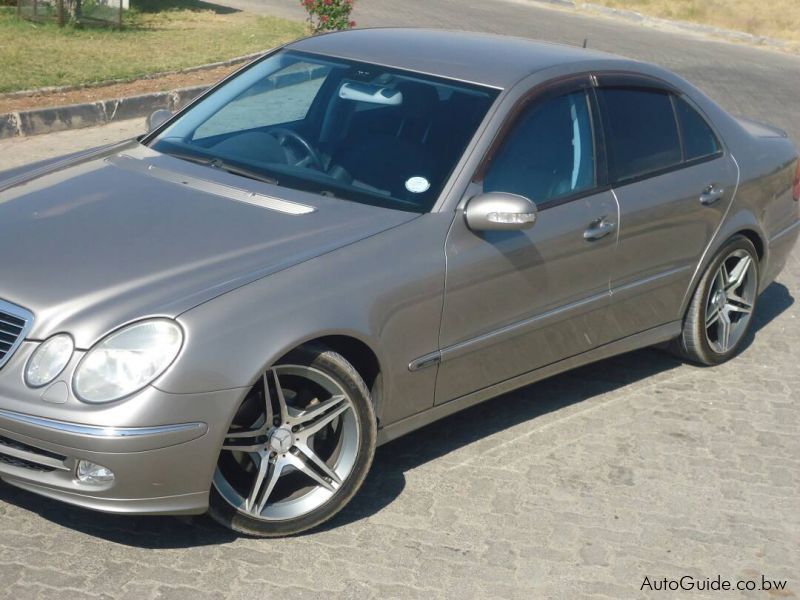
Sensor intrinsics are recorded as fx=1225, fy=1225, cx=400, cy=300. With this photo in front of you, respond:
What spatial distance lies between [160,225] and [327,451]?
1028mm

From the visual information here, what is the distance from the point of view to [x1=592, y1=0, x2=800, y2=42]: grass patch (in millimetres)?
23891

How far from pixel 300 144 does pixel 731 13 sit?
21.6 metres

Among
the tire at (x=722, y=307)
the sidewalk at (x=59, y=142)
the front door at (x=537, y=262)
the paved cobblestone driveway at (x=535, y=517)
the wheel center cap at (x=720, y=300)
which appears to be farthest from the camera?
the sidewalk at (x=59, y=142)

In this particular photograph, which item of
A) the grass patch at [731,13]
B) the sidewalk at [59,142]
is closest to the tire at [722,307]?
the sidewalk at [59,142]

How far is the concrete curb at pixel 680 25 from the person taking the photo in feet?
74.0

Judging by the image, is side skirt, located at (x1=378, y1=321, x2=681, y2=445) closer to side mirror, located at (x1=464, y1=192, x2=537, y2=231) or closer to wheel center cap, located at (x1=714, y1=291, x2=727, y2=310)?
wheel center cap, located at (x1=714, y1=291, x2=727, y2=310)

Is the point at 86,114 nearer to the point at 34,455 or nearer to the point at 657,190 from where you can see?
the point at 657,190

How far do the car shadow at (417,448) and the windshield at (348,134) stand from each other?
43.5 inches

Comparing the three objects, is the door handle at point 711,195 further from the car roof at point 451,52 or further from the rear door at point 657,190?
the car roof at point 451,52

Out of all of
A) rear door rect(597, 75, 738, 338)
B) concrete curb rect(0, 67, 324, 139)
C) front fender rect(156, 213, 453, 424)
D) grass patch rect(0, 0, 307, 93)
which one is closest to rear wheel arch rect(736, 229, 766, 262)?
rear door rect(597, 75, 738, 338)

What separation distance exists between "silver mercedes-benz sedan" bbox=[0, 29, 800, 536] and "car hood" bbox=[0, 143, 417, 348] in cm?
1

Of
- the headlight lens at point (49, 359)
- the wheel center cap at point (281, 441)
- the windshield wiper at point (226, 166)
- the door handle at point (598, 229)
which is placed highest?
the windshield wiper at point (226, 166)

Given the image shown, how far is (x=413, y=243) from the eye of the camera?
4.61 metres

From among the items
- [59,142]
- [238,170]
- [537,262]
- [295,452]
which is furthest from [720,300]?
[59,142]
